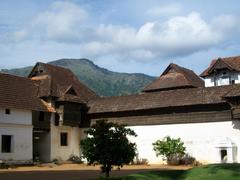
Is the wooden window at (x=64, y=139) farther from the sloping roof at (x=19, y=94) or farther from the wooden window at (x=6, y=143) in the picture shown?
the wooden window at (x=6, y=143)

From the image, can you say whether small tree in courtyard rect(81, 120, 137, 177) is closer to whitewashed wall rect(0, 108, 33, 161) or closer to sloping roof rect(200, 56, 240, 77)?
whitewashed wall rect(0, 108, 33, 161)

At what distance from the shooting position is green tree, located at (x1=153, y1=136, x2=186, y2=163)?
1310 inches

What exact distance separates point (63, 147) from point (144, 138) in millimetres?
7653

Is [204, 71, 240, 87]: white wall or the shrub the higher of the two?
[204, 71, 240, 87]: white wall

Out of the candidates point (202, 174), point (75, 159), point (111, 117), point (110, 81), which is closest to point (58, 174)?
point (202, 174)

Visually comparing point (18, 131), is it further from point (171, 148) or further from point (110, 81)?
point (110, 81)

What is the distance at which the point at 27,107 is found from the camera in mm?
35656

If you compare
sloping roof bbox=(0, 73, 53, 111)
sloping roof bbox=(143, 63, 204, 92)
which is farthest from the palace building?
sloping roof bbox=(143, 63, 204, 92)

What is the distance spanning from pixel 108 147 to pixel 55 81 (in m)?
23.3

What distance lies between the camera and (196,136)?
33500mm

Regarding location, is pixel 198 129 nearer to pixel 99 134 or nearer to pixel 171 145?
pixel 171 145

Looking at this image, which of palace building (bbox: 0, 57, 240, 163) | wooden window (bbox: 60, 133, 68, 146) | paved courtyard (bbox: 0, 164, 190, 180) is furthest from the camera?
wooden window (bbox: 60, 133, 68, 146)

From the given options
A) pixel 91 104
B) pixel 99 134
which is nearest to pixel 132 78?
pixel 91 104

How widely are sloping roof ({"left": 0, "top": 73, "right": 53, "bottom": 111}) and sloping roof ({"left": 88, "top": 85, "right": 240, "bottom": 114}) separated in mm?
5244
